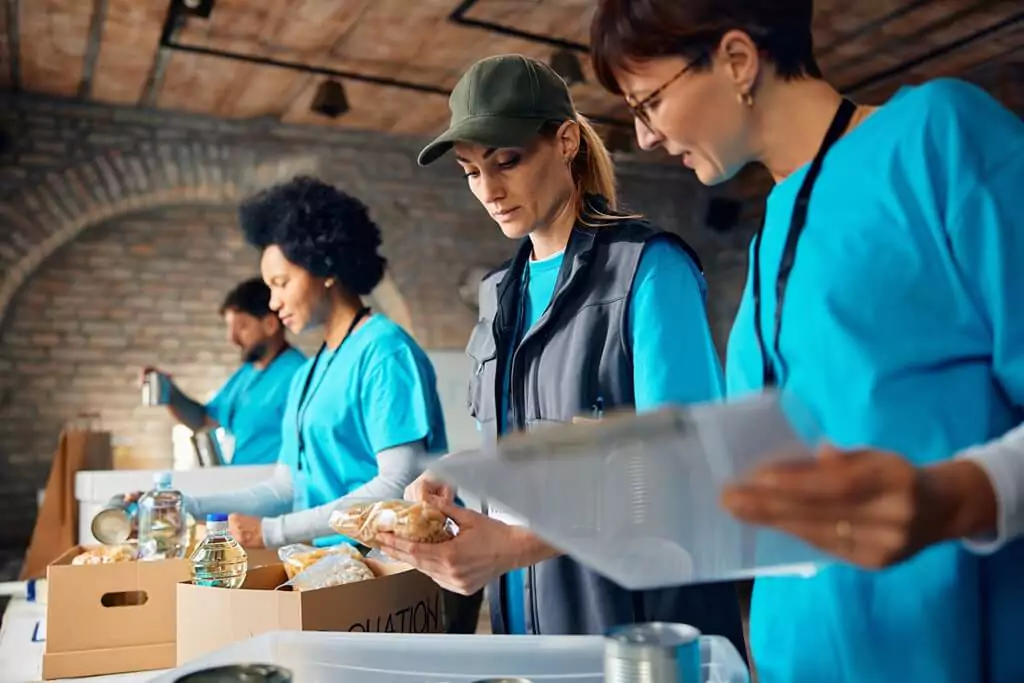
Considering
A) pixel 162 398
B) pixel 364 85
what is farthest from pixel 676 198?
pixel 162 398

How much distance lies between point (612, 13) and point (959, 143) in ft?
1.17

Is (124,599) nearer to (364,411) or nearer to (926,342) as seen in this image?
(364,411)

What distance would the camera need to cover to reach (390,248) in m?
5.87

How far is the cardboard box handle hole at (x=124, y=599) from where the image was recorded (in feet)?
5.18

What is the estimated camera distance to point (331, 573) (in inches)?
54.2

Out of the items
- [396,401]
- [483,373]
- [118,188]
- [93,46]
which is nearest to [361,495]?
[396,401]

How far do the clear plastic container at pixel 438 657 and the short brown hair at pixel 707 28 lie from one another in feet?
1.91

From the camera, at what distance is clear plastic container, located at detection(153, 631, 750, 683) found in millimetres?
915

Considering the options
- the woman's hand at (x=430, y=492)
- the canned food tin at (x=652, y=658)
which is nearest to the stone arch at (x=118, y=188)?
the woman's hand at (x=430, y=492)

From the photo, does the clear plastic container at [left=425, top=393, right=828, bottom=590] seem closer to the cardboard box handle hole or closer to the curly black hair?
the cardboard box handle hole

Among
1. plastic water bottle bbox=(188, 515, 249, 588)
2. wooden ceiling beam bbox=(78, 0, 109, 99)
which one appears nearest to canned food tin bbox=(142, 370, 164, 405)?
wooden ceiling beam bbox=(78, 0, 109, 99)

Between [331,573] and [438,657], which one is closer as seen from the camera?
[438,657]

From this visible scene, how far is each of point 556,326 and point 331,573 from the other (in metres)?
0.50

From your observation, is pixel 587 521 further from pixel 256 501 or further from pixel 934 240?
pixel 256 501
